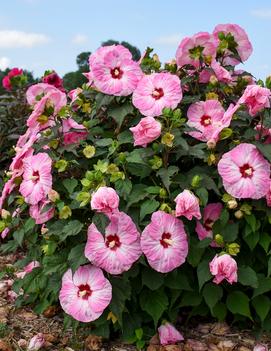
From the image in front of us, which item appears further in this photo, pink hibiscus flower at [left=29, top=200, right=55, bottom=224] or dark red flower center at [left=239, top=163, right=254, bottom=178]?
pink hibiscus flower at [left=29, top=200, right=55, bottom=224]

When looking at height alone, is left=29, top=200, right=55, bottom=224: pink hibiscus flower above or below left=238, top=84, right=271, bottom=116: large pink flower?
below

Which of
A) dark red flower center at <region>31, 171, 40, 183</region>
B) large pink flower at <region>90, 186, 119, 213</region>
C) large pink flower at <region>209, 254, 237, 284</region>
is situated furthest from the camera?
Result: dark red flower center at <region>31, 171, 40, 183</region>

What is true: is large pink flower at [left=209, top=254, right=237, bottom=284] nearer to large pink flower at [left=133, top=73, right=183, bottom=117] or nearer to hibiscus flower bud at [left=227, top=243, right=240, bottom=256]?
hibiscus flower bud at [left=227, top=243, right=240, bottom=256]

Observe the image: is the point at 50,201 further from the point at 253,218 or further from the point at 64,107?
the point at 253,218

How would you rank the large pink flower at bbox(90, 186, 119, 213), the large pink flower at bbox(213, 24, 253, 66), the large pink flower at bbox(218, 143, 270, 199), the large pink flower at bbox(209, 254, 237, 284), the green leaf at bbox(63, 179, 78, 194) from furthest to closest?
the large pink flower at bbox(213, 24, 253, 66), the green leaf at bbox(63, 179, 78, 194), the large pink flower at bbox(218, 143, 270, 199), the large pink flower at bbox(209, 254, 237, 284), the large pink flower at bbox(90, 186, 119, 213)

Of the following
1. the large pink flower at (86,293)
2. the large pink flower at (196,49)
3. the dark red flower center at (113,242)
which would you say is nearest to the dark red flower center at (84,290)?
the large pink flower at (86,293)

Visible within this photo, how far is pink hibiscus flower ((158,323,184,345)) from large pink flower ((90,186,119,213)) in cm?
74

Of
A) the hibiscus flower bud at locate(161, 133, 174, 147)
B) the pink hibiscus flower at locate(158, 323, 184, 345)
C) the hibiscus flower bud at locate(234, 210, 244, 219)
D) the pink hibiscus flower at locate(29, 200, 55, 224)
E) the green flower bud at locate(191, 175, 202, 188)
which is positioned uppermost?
the hibiscus flower bud at locate(161, 133, 174, 147)

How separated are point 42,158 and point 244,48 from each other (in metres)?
1.24

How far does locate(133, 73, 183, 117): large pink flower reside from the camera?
2.78 metres

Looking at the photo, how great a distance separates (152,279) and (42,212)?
594 millimetres

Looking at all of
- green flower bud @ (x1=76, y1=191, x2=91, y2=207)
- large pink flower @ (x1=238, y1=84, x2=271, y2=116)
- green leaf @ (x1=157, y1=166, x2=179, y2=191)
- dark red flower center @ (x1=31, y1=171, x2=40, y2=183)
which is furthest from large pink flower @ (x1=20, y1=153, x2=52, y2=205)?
large pink flower @ (x1=238, y1=84, x2=271, y2=116)

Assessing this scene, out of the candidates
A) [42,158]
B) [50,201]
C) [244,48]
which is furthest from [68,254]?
[244,48]

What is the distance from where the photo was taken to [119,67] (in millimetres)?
2914
